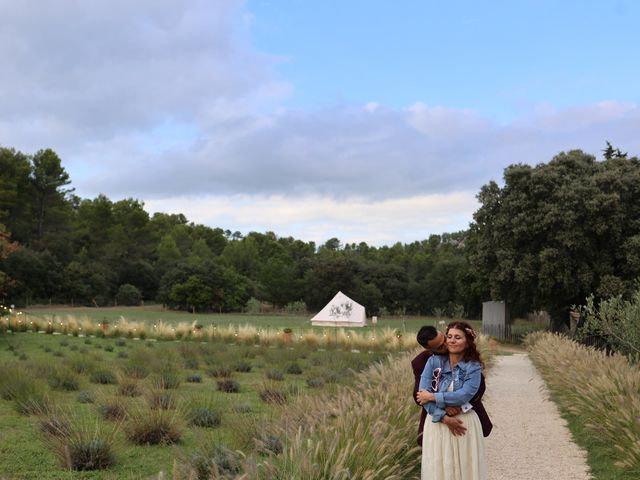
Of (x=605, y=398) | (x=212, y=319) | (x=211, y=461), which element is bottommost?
(x=212, y=319)

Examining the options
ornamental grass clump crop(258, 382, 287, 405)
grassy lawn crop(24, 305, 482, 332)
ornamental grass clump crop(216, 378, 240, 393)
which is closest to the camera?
ornamental grass clump crop(258, 382, 287, 405)

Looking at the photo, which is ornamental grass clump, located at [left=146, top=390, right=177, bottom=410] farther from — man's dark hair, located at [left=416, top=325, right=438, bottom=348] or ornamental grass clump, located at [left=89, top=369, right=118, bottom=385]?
man's dark hair, located at [left=416, top=325, right=438, bottom=348]

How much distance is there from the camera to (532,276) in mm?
26672

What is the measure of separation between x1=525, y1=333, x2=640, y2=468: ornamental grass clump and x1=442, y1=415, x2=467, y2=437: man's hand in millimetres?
2198

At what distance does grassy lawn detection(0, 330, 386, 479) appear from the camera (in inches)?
260

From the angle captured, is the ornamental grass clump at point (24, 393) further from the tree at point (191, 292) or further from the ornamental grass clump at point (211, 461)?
the tree at point (191, 292)

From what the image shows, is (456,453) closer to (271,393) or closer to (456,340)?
(456,340)

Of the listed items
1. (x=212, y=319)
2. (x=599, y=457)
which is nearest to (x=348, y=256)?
(x=212, y=319)

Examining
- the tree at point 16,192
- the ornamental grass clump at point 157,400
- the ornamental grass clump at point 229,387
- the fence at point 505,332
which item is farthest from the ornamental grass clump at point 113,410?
the tree at point 16,192

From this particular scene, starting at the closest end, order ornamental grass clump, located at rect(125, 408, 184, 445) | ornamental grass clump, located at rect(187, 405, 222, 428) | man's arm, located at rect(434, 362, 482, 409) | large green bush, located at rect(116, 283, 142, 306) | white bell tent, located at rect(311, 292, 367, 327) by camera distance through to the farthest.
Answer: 1. man's arm, located at rect(434, 362, 482, 409)
2. ornamental grass clump, located at rect(125, 408, 184, 445)
3. ornamental grass clump, located at rect(187, 405, 222, 428)
4. white bell tent, located at rect(311, 292, 367, 327)
5. large green bush, located at rect(116, 283, 142, 306)

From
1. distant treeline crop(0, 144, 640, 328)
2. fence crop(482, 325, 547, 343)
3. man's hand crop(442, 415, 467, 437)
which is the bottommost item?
fence crop(482, 325, 547, 343)

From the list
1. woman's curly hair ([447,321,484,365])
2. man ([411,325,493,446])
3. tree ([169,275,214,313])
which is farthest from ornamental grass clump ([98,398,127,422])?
tree ([169,275,214,313])

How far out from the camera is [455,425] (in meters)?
4.49

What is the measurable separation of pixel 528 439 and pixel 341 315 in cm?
3330
